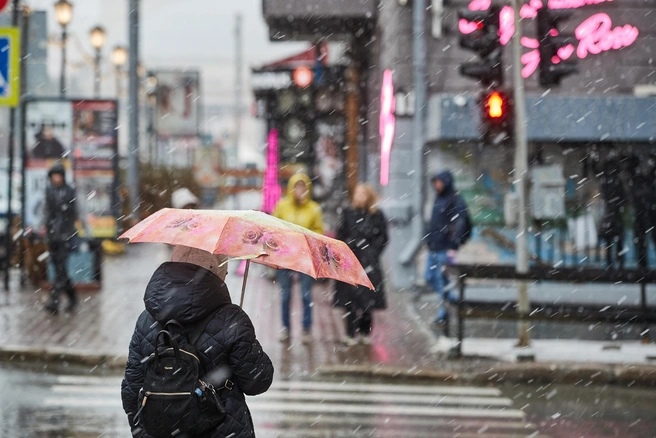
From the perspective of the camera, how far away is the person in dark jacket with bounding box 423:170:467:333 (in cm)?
1362

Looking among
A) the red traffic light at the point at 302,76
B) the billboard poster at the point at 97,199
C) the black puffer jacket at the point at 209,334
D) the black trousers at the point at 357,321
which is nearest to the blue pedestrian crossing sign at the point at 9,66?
the billboard poster at the point at 97,199

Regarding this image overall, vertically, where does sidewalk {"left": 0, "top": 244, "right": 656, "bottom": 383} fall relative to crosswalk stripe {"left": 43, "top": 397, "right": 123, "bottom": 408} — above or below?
below

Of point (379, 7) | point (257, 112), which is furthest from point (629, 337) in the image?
point (257, 112)

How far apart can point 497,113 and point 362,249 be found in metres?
2.03

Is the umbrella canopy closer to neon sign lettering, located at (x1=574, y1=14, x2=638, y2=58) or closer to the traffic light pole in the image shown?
the traffic light pole

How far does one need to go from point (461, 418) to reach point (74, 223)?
821 centimetres

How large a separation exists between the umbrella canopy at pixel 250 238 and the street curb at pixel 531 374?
5708mm

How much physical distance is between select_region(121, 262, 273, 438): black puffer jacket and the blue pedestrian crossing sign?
9158mm

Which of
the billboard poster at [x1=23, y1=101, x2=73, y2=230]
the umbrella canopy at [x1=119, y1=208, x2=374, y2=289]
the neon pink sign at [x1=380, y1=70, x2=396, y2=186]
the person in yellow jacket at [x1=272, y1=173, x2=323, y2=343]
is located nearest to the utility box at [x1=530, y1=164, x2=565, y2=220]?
the neon pink sign at [x1=380, y1=70, x2=396, y2=186]

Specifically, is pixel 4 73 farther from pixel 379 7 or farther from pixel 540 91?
pixel 379 7

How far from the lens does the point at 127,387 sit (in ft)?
15.7

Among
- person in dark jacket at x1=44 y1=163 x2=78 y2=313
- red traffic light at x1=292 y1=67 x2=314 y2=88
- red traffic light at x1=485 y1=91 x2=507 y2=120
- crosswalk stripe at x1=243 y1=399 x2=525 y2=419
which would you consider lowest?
crosswalk stripe at x1=243 y1=399 x2=525 y2=419

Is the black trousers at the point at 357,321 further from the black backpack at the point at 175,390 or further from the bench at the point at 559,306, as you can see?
the black backpack at the point at 175,390

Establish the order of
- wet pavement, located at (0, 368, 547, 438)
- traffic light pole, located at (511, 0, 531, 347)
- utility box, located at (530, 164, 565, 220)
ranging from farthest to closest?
utility box, located at (530, 164, 565, 220) < traffic light pole, located at (511, 0, 531, 347) < wet pavement, located at (0, 368, 547, 438)
